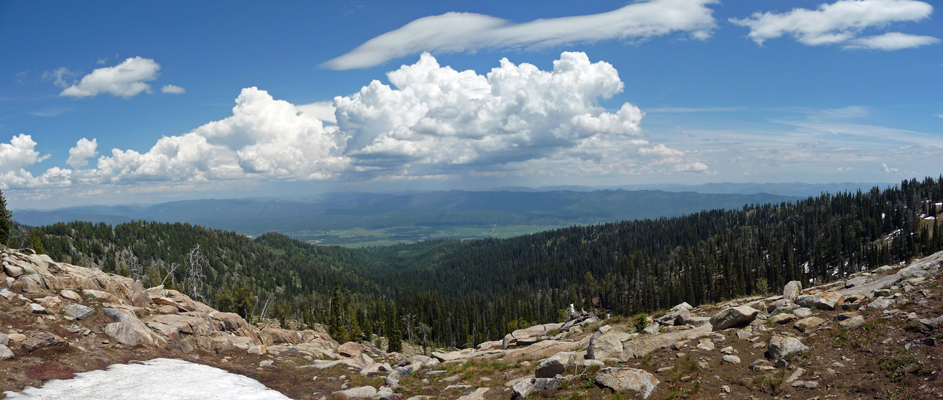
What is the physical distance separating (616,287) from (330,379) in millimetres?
143928

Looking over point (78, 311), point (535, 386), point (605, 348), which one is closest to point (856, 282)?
point (605, 348)

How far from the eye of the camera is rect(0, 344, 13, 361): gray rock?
18.8 m

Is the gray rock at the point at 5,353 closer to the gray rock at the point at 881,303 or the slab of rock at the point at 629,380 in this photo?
the slab of rock at the point at 629,380

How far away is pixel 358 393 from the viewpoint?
2375 centimetres

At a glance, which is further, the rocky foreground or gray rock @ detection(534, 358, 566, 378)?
gray rock @ detection(534, 358, 566, 378)

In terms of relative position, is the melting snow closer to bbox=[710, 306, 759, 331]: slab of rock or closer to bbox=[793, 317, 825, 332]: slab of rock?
bbox=[710, 306, 759, 331]: slab of rock

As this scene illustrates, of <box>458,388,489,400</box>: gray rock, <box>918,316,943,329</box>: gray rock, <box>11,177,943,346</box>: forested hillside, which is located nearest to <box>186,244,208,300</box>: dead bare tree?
<box>11,177,943,346</box>: forested hillside

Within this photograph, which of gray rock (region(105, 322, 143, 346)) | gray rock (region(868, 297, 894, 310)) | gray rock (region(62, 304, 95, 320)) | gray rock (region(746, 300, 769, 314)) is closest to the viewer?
gray rock (region(868, 297, 894, 310))

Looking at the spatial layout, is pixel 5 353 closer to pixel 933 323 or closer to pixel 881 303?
pixel 933 323

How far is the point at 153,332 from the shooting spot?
28.2m

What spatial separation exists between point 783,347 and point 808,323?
379 centimetres

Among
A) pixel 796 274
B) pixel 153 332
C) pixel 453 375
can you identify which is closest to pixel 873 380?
pixel 453 375

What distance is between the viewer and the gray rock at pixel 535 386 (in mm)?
18433

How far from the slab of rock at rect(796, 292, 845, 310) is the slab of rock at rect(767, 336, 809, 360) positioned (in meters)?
5.23
